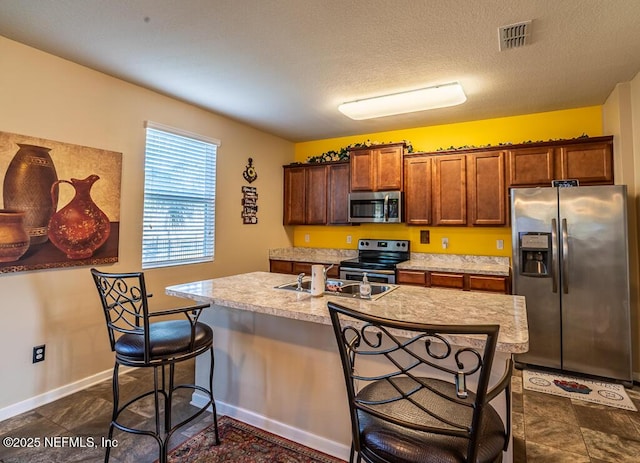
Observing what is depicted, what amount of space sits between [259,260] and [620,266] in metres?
3.87

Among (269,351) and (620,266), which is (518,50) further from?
(269,351)

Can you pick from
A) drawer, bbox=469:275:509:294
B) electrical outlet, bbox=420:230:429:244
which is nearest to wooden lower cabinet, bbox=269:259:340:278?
electrical outlet, bbox=420:230:429:244

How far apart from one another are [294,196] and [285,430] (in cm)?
348

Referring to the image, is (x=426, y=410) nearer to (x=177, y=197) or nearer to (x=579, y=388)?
(x=579, y=388)

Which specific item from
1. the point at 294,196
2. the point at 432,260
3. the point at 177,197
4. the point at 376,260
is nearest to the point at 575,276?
the point at 432,260

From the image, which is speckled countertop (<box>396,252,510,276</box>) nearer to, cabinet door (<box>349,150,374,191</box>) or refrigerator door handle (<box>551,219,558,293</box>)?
refrigerator door handle (<box>551,219,558,293</box>)

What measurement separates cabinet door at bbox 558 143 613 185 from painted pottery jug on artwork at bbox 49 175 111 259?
4.44 meters

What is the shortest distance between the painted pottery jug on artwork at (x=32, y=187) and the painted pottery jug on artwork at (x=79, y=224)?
48 millimetres

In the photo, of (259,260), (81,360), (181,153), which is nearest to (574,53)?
(181,153)

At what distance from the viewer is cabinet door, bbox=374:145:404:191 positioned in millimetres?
4191

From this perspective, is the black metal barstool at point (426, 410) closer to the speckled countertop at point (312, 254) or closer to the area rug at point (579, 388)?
the area rug at point (579, 388)

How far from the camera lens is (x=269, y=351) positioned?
2131 mm

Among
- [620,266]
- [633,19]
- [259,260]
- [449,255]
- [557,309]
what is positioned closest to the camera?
[633,19]

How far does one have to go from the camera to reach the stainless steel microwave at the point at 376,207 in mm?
4180
